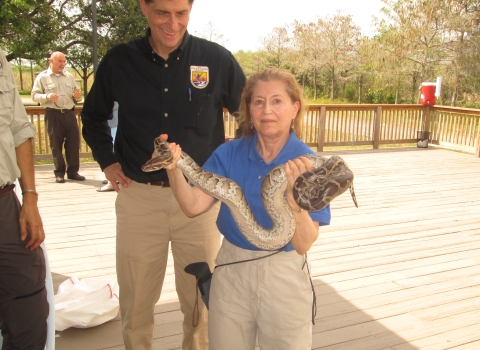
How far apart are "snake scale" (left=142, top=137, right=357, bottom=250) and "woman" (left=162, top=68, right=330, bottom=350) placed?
5 centimetres

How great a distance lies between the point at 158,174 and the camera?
9.86ft

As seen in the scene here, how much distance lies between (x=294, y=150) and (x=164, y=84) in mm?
1142

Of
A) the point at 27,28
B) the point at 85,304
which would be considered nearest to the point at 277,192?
the point at 85,304

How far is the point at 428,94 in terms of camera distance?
44.8 ft

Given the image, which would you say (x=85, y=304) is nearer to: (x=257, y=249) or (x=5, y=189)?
(x=5, y=189)

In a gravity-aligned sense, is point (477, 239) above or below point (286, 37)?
below

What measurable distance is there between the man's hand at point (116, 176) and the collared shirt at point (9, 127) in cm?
58

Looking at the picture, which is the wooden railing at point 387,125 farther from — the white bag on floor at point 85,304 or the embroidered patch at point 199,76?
the embroidered patch at point 199,76

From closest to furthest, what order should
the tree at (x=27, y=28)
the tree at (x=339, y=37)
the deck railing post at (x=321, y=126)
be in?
the deck railing post at (x=321, y=126) → the tree at (x=27, y=28) → the tree at (x=339, y=37)

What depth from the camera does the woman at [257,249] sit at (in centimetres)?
228

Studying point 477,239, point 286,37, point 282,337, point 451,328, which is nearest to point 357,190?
point 477,239

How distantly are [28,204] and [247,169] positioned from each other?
4.75ft

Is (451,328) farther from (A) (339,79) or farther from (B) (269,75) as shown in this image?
(A) (339,79)

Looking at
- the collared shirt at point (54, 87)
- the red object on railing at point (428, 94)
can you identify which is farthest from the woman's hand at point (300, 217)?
the red object on railing at point (428, 94)
